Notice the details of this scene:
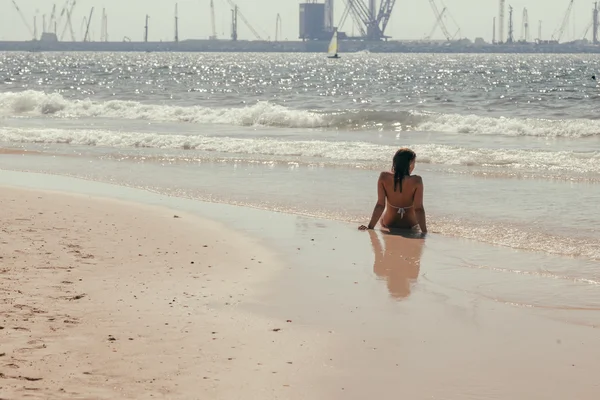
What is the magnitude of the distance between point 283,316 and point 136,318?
2.81ft

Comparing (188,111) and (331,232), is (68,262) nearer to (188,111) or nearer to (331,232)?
(331,232)

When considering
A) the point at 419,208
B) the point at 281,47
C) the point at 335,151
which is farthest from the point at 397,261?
the point at 281,47

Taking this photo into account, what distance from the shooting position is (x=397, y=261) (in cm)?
720

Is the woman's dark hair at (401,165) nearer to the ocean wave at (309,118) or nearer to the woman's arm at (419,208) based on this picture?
the woman's arm at (419,208)

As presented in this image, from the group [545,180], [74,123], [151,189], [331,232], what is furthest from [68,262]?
[74,123]

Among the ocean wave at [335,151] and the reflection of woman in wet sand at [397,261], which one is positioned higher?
the ocean wave at [335,151]

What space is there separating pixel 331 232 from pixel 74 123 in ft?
63.1

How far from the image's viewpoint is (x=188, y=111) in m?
30.0

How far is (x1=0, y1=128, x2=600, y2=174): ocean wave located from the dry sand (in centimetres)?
762

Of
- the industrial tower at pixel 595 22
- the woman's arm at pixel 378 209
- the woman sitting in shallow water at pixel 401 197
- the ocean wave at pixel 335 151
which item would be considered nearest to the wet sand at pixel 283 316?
the woman's arm at pixel 378 209

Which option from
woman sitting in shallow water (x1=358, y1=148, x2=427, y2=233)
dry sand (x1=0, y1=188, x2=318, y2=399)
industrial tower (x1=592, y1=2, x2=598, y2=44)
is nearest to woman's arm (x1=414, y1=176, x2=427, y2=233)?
woman sitting in shallow water (x1=358, y1=148, x2=427, y2=233)

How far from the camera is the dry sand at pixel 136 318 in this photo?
4.27 m

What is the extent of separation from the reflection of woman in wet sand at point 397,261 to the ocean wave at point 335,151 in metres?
6.44

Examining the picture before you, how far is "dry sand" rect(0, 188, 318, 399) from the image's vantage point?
427cm
